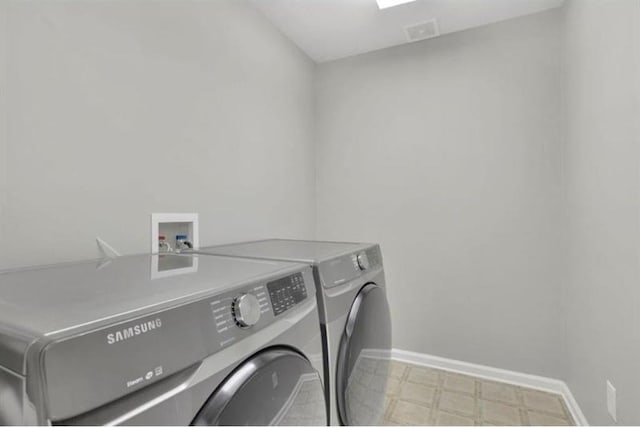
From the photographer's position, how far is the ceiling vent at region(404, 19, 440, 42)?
6.65ft

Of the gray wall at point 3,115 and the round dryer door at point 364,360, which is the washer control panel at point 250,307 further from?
the gray wall at point 3,115

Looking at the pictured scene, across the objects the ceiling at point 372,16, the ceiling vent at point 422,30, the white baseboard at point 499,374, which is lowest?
the white baseboard at point 499,374

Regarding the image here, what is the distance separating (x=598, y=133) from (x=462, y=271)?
108cm

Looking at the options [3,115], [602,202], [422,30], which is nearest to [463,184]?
[602,202]

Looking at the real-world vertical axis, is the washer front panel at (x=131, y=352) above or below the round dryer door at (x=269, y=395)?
above

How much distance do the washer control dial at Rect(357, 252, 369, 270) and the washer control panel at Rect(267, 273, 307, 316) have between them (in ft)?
1.38

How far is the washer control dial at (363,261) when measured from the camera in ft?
4.09

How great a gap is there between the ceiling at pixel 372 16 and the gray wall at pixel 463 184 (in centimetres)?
11

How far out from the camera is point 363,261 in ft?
4.19

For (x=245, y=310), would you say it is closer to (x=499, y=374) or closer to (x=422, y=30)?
(x=499, y=374)

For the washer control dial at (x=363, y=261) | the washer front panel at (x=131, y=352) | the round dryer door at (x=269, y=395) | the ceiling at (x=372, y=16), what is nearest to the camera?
the washer front panel at (x=131, y=352)

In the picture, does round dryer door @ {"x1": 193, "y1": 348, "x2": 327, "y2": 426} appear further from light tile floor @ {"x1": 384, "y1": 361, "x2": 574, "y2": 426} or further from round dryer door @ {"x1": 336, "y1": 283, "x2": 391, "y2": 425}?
light tile floor @ {"x1": 384, "y1": 361, "x2": 574, "y2": 426}

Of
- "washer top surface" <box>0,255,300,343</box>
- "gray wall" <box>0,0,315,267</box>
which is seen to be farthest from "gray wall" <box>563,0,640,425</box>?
"gray wall" <box>0,0,315,267</box>

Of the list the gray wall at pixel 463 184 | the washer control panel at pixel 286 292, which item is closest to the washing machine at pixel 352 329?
the washer control panel at pixel 286 292
